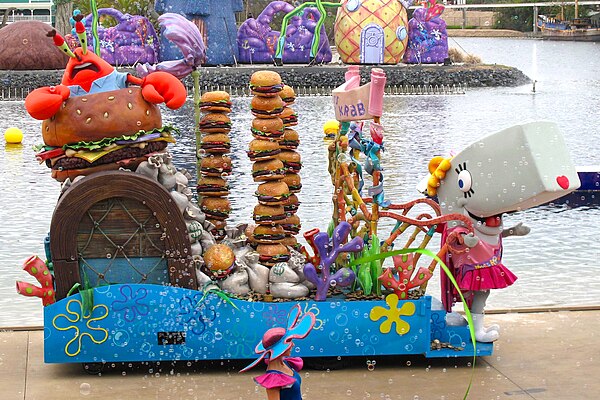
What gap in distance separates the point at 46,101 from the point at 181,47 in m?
1.01

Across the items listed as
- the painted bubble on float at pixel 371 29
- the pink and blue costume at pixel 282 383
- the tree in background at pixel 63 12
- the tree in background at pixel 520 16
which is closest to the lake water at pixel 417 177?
the painted bubble on float at pixel 371 29

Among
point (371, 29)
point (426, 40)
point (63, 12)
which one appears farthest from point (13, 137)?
point (63, 12)

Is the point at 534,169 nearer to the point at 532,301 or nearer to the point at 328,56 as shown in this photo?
the point at 532,301

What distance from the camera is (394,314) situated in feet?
17.7

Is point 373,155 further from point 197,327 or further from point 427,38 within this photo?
point 427,38

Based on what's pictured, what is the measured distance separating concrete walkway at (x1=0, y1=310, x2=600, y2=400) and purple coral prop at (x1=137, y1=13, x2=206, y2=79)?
A: 1.55m

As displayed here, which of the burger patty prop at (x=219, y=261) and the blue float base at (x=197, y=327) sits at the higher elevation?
the burger patty prop at (x=219, y=261)

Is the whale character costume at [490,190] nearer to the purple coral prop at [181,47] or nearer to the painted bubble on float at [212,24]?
the purple coral prop at [181,47]

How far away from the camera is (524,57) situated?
55969mm

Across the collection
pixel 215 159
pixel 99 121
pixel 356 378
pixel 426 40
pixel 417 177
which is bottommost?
pixel 417 177

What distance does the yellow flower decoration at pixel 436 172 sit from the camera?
5488 millimetres

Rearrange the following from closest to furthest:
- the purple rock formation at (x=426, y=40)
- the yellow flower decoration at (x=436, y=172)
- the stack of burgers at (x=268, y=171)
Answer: the yellow flower decoration at (x=436, y=172) < the stack of burgers at (x=268, y=171) < the purple rock formation at (x=426, y=40)

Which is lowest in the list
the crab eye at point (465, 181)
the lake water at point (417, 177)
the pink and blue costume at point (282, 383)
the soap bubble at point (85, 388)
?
the lake water at point (417, 177)

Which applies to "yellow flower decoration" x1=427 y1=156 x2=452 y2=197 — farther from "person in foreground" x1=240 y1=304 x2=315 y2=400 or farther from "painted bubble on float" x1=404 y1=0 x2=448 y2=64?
"painted bubble on float" x1=404 y1=0 x2=448 y2=64
